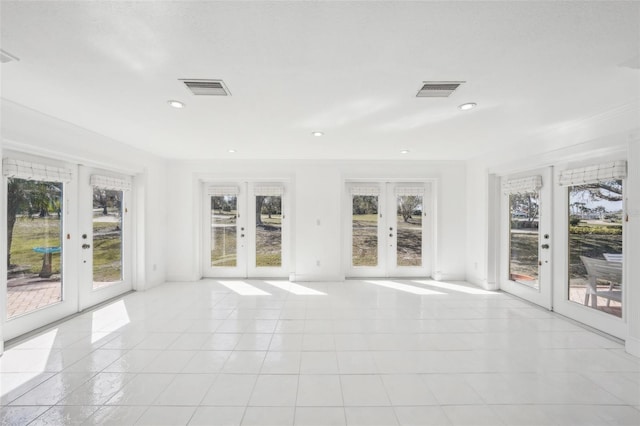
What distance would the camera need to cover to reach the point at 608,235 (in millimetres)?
3164

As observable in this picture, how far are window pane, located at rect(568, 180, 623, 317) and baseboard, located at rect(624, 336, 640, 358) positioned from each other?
0.43 meters

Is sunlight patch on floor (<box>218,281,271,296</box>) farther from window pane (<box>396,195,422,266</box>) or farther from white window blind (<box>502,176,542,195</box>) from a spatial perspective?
white window blind (<box>502,176,542,195</box>)

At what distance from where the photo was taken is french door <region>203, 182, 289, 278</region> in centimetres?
568

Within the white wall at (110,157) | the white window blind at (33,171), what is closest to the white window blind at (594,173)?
the white wall at (110,157)

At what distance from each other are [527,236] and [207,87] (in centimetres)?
487

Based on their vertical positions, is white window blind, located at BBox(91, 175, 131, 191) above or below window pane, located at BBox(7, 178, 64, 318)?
above

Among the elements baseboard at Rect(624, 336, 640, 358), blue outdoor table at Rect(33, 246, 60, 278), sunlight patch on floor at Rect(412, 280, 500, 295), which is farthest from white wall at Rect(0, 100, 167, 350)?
baseboard at Rect(624, 336, 640, 358)

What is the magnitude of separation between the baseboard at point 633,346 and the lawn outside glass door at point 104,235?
6444 millimetres

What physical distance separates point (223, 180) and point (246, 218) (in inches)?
35.3

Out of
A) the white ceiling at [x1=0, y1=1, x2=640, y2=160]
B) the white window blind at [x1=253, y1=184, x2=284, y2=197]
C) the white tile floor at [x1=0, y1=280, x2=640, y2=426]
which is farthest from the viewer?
the white window blind at [x1=253, y1=184, x2=284, y2=197]

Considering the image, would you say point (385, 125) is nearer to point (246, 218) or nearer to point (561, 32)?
point (561, 32)

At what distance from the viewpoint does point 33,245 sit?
3.22 metres

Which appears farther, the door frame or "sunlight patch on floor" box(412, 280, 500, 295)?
the door frame

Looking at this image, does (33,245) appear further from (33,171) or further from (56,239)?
(33,171)
